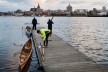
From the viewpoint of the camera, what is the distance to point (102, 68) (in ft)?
62.9

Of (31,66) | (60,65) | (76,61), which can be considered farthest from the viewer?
(31,66)

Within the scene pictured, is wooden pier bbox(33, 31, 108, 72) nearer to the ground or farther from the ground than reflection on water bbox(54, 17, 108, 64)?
farther from the ground

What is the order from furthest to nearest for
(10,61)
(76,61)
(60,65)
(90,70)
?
1. (10,61)
2. (76,61)
3. (60,65)
4. (90,70)

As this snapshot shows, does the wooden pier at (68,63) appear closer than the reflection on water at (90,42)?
Yes

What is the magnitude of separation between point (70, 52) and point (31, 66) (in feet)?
12.3

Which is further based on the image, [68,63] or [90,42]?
[90,42]

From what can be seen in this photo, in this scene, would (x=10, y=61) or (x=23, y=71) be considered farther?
(x=10, y=61)

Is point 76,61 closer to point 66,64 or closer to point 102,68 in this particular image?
point 66,64

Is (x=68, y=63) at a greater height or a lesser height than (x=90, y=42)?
greater

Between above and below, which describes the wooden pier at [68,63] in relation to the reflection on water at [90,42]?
above

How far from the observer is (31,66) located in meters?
24.4

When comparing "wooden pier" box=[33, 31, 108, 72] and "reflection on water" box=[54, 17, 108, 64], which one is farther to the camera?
"reflection on water" box=[54, 17, 108, 64]

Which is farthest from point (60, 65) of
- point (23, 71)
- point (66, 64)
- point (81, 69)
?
point (23, 71)

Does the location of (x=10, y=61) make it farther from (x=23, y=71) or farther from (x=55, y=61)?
(x=55, y=61)
